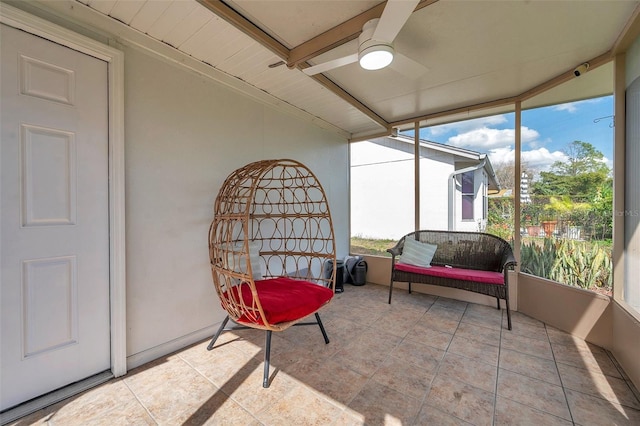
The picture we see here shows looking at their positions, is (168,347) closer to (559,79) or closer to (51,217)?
(51,217)

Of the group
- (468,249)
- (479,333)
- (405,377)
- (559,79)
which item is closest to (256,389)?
(405,377)

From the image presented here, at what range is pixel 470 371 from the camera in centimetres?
182

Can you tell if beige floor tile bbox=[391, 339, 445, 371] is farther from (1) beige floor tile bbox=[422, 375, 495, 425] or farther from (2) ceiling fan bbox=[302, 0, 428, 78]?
(2) ceiling fan bbox=[302, 0, 428, 78]

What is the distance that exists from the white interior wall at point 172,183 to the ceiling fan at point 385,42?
3.52ft

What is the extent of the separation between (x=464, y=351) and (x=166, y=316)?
8.09 ft

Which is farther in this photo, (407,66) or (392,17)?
(407,66)

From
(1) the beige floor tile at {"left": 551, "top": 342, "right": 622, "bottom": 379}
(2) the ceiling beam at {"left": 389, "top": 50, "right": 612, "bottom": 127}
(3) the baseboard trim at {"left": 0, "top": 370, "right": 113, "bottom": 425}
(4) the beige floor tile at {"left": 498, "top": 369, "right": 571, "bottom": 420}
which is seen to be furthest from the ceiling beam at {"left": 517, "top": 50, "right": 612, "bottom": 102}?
(3) the baseboard trim at {"left": 0, "top": 370, "right": 113, "bottom": 425}

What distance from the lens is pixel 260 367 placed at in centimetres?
186


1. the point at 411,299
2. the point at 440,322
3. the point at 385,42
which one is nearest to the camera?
the point at 385,42

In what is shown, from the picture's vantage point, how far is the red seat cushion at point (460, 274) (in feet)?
8.46

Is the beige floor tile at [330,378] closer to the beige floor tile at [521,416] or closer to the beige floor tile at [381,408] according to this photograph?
the beige floor tile at [381,408]

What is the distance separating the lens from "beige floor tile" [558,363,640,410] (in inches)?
60.9

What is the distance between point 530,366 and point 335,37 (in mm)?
2826

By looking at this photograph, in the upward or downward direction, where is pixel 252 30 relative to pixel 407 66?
upward
